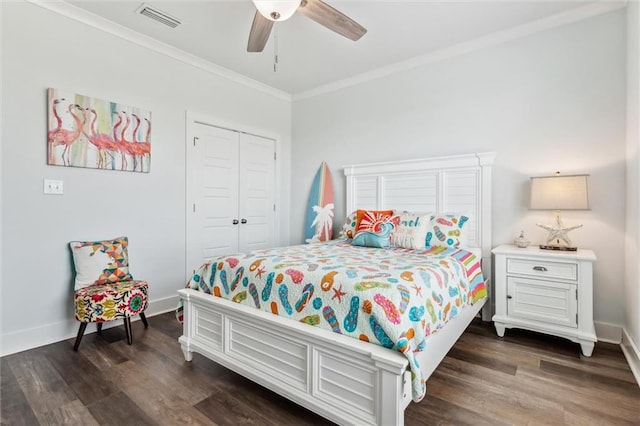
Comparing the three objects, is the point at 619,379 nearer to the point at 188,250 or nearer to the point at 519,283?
the point at 519,283

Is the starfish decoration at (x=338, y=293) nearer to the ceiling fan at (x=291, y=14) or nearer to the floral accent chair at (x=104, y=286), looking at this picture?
the ceiling fan at (x=291, y=14)

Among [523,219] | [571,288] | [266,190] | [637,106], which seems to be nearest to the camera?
[637,106]

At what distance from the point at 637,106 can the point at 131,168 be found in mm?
4060

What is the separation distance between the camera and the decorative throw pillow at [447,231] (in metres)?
2.89

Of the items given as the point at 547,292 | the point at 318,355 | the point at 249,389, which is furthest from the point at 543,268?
the point at 249,389

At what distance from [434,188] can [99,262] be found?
3.21m

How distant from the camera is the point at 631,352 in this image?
2.19 m

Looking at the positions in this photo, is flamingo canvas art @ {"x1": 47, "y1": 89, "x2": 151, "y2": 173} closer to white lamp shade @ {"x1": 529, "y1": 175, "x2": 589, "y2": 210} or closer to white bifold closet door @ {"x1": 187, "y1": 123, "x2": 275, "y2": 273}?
white bifold closet door @ {"x1": 187, "y1": 123, "x2": 275, "y2": 273}

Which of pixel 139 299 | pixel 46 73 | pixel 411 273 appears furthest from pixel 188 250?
pixel 411 273

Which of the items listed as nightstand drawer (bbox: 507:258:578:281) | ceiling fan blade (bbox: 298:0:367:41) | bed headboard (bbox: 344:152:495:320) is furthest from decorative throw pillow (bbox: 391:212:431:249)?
ceiling fan blade (bbox: 298:0:367:41)

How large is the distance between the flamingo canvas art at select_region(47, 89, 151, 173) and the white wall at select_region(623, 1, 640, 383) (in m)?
3.99

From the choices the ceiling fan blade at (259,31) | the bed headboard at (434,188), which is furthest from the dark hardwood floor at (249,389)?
the ceiling fan blade at (259,31)

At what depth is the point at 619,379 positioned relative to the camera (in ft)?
6.50

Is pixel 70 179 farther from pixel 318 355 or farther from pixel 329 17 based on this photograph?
pixel 318 355
